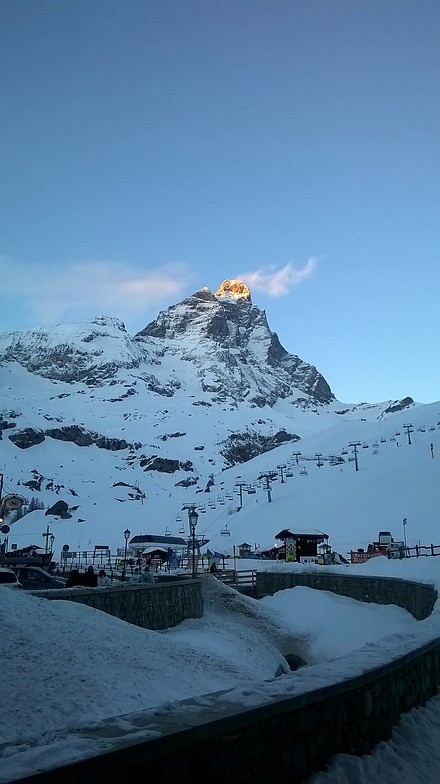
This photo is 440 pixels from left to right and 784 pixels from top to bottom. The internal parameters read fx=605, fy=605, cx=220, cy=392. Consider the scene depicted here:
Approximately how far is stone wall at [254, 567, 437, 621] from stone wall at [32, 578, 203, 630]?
7377 mm

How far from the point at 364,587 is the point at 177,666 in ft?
46.4

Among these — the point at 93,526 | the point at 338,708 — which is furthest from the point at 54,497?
the point at 338,708

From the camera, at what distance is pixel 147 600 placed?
63.0 feet

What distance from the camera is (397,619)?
69.5 feet

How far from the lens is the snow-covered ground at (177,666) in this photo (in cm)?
478

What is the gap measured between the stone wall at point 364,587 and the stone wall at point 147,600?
7377 millimetres

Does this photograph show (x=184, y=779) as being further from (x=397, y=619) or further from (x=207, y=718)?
(x=397, y=619)

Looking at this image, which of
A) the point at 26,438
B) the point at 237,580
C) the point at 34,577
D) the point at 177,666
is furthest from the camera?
the point at 26,438

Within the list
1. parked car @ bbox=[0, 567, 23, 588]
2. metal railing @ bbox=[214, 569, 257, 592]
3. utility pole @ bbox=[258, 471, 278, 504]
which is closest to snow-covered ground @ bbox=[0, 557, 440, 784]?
parked car @ bbox=[0, 567, 23, 588]

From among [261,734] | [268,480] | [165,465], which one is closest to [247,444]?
[165,465]

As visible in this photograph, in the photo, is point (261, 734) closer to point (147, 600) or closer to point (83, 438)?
point (147, 600)

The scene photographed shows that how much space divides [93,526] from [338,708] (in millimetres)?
86764

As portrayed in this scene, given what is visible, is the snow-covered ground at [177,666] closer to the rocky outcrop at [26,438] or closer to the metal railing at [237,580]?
the metal railing at [237,580]

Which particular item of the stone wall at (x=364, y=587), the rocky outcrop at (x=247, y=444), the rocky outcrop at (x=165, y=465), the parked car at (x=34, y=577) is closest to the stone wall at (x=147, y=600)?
the stone wall at (x=364, y=587)
